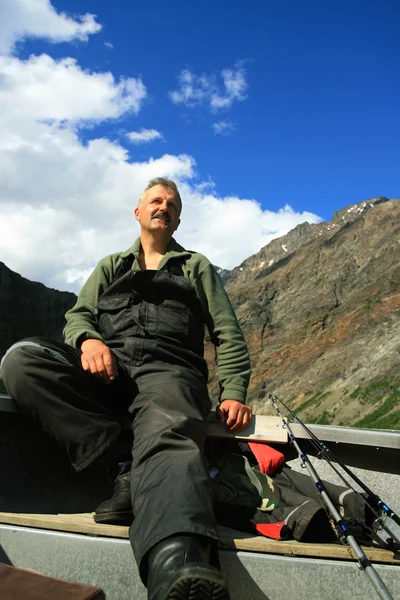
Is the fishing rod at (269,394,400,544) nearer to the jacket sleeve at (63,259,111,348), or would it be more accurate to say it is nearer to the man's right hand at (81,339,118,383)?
the man's right hand at (81,339,118,383)

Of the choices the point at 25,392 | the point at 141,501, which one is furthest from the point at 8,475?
the point at 141,501

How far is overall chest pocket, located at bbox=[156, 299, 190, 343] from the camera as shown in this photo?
10.3 feet

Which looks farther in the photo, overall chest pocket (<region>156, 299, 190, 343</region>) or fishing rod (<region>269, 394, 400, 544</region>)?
overall chest pocket (<region>156, 299, 190, 343</region>)

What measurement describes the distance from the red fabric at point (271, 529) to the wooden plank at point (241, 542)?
17 cm

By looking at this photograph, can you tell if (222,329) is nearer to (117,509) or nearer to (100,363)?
(100,363)

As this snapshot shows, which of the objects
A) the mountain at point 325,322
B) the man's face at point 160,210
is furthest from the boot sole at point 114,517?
the mountain at point 325,322

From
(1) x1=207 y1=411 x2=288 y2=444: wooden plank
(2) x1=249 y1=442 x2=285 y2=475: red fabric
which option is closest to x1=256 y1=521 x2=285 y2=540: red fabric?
(2) x1=249 y1=442 x2=285 y2=475: red fabric

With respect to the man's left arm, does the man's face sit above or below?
above

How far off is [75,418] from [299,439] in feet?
5.25

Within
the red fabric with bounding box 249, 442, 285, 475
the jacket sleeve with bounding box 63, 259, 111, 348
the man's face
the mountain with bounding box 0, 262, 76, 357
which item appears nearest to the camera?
the red fabric with bounding box 249, 442, 285, 475

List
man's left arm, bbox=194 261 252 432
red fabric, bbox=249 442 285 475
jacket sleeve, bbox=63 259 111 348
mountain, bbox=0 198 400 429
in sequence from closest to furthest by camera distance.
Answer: red fabric, bbox=249 442 285 475
jacket sleeve, bbox=63 259 111 348
man's left arm, bbox=194 261 252 432
mountain, bbox=0 198 400 429

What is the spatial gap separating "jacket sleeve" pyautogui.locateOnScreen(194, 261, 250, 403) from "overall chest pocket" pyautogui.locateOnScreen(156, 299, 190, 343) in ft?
0.79

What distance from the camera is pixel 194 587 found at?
5.24 feet

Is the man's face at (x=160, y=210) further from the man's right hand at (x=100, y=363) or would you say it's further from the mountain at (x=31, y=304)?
the mountain at (x=31, y=304)
